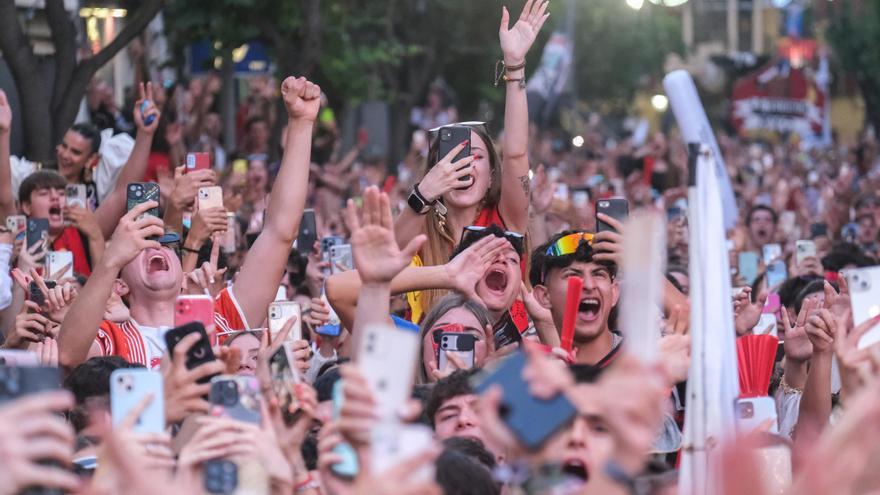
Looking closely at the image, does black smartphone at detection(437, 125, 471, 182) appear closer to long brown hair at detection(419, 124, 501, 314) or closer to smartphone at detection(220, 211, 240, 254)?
long brown hair at detection(419, 124, 501, 314)

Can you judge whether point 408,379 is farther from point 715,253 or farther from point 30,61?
point 30,61

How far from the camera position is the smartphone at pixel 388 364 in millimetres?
3535

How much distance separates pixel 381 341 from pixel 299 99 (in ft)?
11.6

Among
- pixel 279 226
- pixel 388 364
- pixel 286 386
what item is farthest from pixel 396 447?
pixel 279 226

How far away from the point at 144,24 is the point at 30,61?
2.33ft

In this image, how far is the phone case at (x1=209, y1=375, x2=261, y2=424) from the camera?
431 cm

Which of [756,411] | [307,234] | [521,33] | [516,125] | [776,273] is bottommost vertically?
[756,411]

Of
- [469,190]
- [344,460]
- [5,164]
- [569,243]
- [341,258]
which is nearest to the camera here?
[344,460]

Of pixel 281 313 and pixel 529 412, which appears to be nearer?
pixel 529 412

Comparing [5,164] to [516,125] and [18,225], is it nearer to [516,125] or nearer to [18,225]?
[18,225]

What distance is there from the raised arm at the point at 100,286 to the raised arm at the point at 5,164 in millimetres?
2753

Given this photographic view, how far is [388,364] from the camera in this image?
3.56m

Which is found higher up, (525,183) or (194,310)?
(525,183)

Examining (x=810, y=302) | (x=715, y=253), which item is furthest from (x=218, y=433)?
(x=810, y=302)
